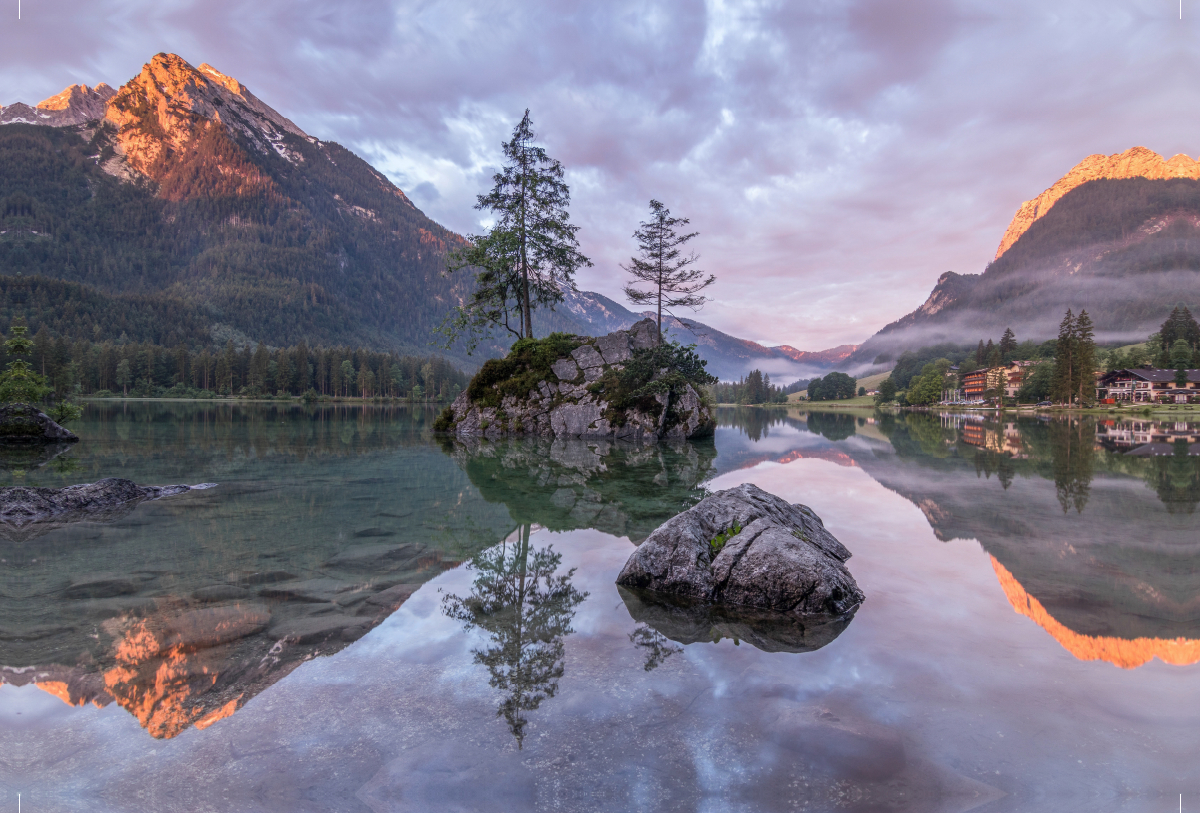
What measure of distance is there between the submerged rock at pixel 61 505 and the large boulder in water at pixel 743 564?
10.5m

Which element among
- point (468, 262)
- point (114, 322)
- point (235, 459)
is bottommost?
point (235, 459)

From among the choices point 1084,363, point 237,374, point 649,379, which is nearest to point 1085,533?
point 649,379

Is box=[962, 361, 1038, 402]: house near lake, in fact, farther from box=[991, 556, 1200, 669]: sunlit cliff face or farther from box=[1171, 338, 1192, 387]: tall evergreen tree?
box=[991, 556, 1200, 669]: sunlit cliff face

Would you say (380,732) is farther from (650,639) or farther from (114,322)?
(114,322)

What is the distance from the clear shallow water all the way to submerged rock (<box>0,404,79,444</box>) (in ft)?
69.9

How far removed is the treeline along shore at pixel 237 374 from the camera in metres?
125

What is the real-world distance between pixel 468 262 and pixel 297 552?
3187 cm

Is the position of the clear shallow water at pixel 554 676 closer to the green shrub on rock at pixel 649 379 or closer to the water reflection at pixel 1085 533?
the water reflection at pixel 1085 533

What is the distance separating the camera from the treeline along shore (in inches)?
4924

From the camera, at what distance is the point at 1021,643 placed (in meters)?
5.62

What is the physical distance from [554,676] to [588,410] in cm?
2916

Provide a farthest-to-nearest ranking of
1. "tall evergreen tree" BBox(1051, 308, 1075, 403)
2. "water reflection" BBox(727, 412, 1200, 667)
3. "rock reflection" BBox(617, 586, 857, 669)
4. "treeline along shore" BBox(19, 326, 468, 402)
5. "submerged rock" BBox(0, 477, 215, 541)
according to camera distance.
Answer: "treeline along shore" BBox(19, 326, 468, 402) → "tall evergreen tree" BBox(1051, 308, 1075, 403) → "submerged rock" BBox(0, 477, 215, 541) → "water reflection" BBox(727, 412, 1200, 667) → "rock reflection" BBox(617, 586, 857, 669)

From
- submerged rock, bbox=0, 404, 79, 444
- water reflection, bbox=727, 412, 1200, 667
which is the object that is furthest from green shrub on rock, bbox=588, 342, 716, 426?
submerged rock, bbox=0, 404, 79, 444

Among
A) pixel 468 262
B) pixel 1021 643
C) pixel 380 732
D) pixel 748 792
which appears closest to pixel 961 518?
pixel 1021 643
